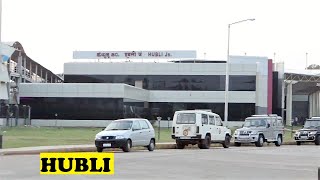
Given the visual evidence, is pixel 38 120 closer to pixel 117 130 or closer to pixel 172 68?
pixel 172 68

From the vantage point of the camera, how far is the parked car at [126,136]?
1085 inches

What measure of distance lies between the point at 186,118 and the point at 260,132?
23.8ft

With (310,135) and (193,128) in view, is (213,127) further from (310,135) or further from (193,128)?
(310,135)

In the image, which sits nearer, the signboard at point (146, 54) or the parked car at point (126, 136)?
the parked car at point (126, 136)

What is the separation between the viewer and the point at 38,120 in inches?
2744

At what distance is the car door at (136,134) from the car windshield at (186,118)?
452cm

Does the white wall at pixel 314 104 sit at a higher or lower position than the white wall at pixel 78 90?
lower

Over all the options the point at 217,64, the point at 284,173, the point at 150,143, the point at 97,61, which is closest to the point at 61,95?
the point at 97,61

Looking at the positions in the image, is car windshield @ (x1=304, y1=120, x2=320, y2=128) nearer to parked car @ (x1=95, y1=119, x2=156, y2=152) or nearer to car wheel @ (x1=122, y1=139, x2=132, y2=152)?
parked car @ (x1=95, y1=119, x2=156, y2=152)

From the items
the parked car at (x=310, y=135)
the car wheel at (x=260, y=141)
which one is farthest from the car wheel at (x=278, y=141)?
the parked car at (x=310, y=135)

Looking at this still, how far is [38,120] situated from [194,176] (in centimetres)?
5570

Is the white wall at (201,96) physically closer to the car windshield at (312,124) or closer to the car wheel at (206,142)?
the car windshield at (312,124)

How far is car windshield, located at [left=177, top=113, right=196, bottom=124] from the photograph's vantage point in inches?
1291

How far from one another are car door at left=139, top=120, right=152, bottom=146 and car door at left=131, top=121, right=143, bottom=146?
214mm
